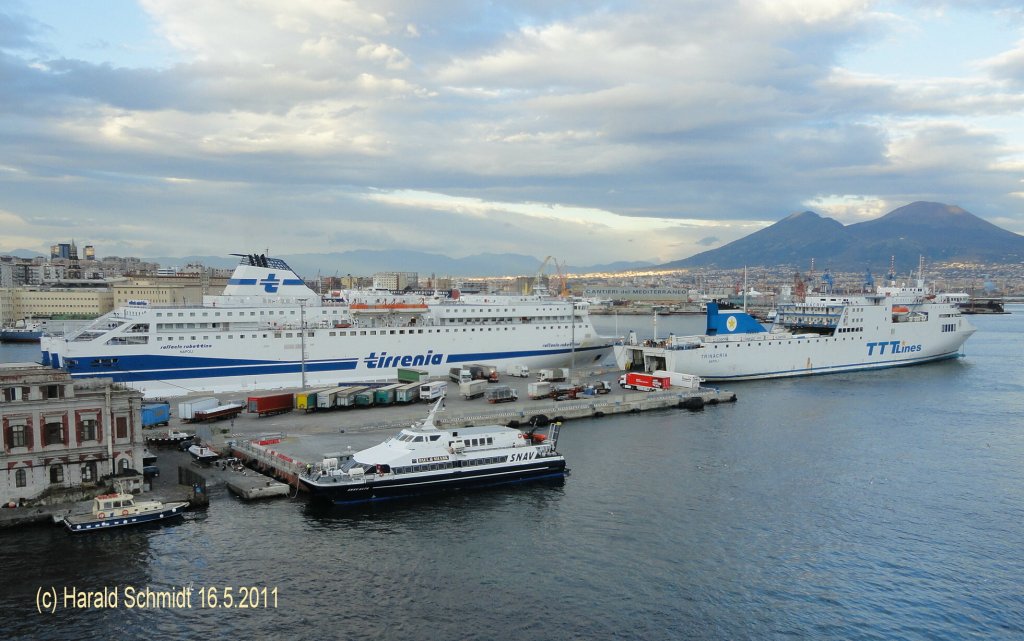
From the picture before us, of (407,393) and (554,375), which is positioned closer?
(407,393)

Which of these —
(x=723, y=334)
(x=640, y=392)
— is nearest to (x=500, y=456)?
(x=640, y=392)

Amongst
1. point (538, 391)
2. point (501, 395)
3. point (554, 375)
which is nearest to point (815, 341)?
point (554, 375)

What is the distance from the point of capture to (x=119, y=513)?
54.5ft

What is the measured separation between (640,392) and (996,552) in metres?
18.7

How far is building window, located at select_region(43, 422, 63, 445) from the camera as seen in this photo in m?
17.7

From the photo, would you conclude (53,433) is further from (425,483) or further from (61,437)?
(425,483)

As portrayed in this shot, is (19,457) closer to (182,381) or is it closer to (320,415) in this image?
(320,415)

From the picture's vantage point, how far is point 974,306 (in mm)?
137500

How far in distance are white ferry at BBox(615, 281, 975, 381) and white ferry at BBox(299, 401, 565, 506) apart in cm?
2020

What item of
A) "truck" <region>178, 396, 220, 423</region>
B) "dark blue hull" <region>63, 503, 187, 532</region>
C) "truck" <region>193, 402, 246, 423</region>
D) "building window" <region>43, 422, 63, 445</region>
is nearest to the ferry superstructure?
"truck" <region>193, 402, 246, 423</region>

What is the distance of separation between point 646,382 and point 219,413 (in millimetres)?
19985

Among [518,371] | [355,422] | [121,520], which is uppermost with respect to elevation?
[518,371]

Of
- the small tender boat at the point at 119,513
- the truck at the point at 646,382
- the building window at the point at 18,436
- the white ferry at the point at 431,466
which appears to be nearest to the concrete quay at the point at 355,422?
the truck at the point at 646,382

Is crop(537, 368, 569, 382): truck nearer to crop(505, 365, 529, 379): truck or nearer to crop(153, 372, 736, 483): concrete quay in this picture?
crop(153, 372, 736, 483): concrete quay
